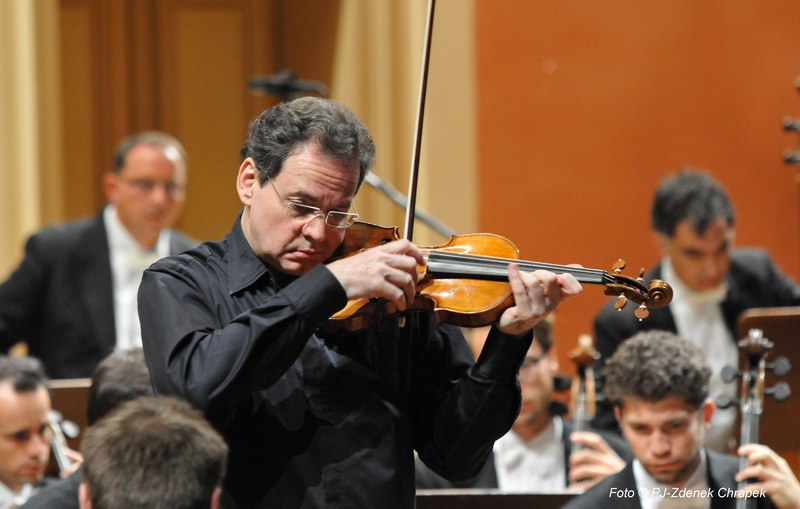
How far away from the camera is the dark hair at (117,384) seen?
2.81m

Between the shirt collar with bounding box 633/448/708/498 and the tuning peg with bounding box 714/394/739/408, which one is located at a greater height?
the tuning peg with bounding box 714/394/739/408

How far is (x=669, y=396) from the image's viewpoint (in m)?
3.12

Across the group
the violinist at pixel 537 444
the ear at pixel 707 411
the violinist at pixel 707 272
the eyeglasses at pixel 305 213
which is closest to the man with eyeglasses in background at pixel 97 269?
the violinist at pixel 537 444

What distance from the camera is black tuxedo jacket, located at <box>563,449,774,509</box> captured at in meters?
2.95

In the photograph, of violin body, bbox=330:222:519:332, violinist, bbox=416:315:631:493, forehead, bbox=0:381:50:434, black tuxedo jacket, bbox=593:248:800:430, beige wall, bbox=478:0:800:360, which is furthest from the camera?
beige wall, bbox=478:0:800:360

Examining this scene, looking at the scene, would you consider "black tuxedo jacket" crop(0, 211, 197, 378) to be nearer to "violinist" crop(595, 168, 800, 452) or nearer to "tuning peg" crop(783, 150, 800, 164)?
"violinist" crop(595, 168, 800, 452)

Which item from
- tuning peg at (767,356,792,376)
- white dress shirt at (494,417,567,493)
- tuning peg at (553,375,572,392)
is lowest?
white dress shirt at (494,417,567,493)

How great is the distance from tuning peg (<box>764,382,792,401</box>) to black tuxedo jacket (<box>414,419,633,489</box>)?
0.64 m

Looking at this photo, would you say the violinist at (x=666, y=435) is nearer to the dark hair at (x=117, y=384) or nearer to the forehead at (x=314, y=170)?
the dark hair at (x=117, y=384)

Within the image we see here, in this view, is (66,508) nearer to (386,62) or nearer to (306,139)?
(306,139)

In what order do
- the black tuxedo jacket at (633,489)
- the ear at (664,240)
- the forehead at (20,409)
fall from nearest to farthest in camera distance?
the black tuxedo jacket at (633,489) < the forehead at (20,409) < the ear at (664,240)

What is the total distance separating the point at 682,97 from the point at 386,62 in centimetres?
120

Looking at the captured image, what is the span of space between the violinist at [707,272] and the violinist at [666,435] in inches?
42.9

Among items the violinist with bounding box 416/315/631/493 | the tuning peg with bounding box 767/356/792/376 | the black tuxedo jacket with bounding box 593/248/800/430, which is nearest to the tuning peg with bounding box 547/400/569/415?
the violinist with bounding box 416/315/631/493
